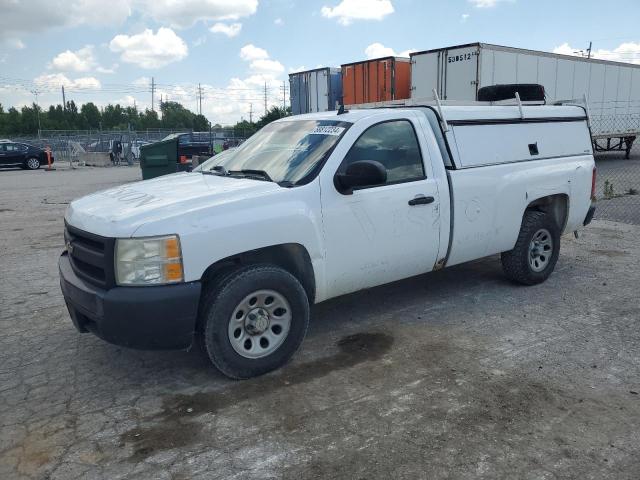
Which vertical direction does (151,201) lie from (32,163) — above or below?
above

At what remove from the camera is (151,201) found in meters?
3.74

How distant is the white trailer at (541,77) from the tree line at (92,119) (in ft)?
155

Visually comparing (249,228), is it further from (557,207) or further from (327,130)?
(557,207)

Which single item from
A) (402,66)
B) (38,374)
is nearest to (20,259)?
(38,374)

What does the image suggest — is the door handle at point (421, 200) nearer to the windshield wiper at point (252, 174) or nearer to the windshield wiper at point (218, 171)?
the windshield wiper at point (252, 174)

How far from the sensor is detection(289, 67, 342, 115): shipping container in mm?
18422

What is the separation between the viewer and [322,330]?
15.6 ft

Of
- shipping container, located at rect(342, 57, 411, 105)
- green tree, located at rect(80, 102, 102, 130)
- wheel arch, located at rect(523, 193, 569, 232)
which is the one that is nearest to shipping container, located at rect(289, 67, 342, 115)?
shipping container, located at rect(342, 57, 411, 105)

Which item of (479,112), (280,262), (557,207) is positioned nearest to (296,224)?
(280,262)

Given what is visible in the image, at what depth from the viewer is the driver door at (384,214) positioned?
412 cm

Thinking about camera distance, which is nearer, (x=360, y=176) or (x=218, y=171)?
Answer: (x=360, y=176)

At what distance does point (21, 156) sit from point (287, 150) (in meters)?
26.5

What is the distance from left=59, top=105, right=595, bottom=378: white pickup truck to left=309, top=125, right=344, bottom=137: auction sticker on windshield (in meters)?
0.01

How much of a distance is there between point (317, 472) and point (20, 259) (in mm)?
6180
